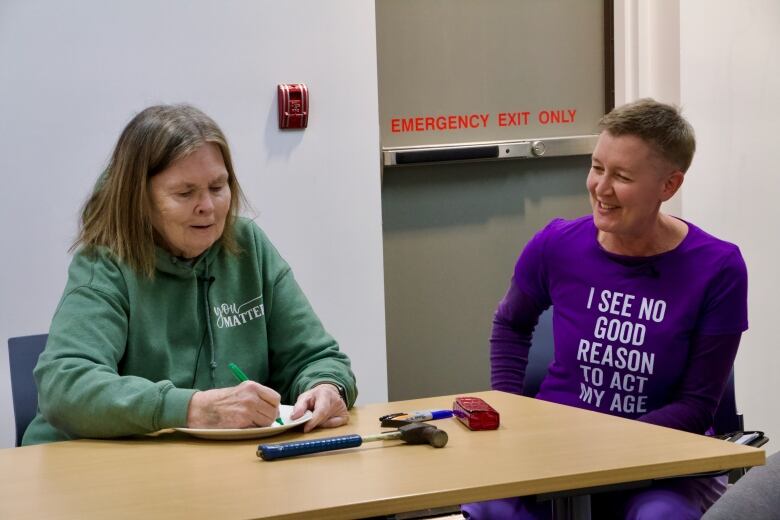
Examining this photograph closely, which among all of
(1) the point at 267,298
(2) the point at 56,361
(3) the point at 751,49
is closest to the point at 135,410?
(2) the point at 56,361

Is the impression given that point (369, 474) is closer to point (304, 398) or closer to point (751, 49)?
point (304, 398)

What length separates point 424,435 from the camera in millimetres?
1937

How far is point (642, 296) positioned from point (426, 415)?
67cm

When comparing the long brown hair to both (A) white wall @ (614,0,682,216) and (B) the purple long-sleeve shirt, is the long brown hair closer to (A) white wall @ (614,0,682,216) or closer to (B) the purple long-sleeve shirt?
(B) the purple long-sleeve shirt

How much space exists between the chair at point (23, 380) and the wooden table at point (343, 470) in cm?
48

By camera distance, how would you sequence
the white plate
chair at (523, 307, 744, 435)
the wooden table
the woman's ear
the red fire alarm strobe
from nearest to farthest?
1. the wooden table
2. the white plate
3. the woman's ear
4. chair at (523, 307, 744, 435)
5. the red fire alarm strobe

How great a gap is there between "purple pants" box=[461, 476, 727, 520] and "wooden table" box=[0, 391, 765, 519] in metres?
0.21

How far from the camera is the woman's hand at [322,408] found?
82.7 inches

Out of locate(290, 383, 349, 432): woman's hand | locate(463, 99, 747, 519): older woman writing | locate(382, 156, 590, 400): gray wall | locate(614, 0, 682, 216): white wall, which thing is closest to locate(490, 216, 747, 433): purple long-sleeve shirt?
locate(463, 99, 747, 519): older woman writing

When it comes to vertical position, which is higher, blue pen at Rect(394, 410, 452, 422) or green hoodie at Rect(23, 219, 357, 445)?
green hoodie at Rect(23, 219, 357, 445)

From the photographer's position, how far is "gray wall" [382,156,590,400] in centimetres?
424

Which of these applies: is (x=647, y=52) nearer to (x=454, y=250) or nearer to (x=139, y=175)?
(x=454, y=250)

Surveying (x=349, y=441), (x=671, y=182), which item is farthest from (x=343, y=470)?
(x=671, y=182)

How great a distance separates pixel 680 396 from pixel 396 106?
6.71ft
